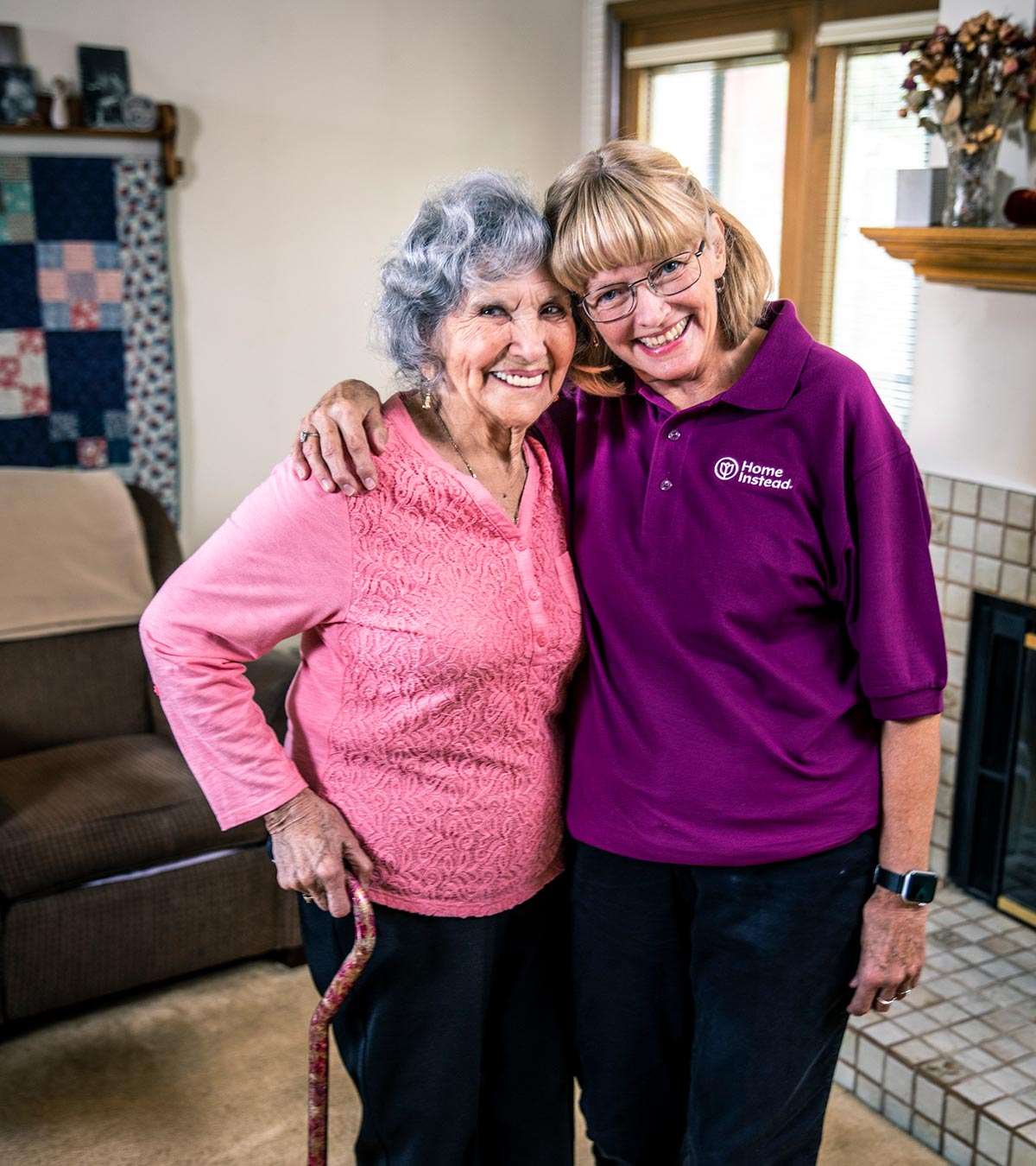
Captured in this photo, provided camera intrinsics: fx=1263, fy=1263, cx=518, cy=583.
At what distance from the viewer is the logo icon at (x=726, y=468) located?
4.48ft

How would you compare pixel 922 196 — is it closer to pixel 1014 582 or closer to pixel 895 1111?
pixel 1014 582

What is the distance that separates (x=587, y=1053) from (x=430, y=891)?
33 cm

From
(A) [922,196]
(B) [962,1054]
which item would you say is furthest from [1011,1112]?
(A) [922,196]

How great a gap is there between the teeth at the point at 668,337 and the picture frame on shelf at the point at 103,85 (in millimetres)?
2371

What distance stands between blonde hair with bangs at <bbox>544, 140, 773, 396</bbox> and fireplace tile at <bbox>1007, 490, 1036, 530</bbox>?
1.30 metres

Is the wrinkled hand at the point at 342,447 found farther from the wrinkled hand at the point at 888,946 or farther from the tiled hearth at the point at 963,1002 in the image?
the tiled hearth at the point at 963,1002

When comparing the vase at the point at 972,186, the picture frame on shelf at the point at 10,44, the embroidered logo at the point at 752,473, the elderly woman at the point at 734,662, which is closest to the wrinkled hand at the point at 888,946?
the elderly woman at the point at 734,662

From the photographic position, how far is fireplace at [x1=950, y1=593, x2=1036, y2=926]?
2633 mm

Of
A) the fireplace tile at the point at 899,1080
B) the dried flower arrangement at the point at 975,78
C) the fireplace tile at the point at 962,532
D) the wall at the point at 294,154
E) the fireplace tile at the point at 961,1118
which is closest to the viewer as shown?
the fireplace tile at the point at 961,1118

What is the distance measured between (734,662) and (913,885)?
1.06ft

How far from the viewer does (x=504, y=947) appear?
1569 millimetres

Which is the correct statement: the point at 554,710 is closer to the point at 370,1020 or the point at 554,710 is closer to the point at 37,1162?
the point at 370,1020

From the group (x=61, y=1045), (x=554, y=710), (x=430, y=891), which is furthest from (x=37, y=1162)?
(x=554, y=710)

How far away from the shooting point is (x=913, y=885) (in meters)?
1.40
